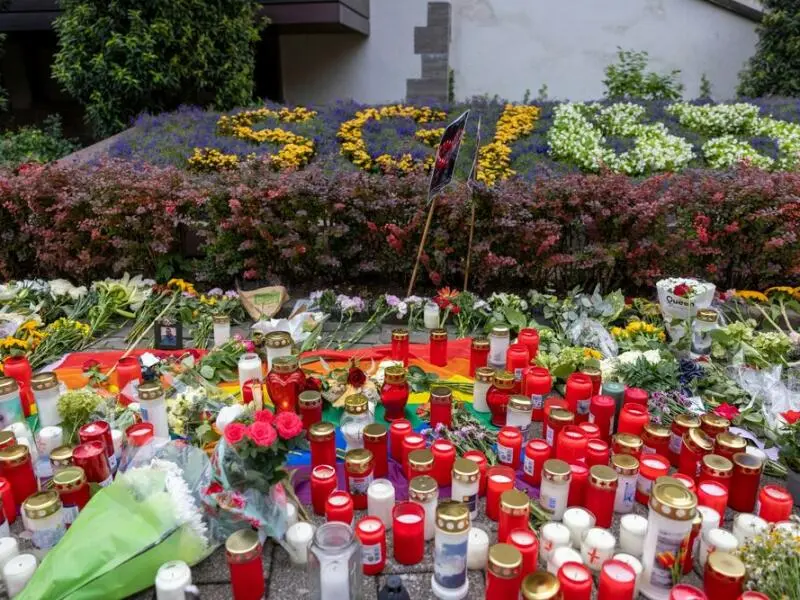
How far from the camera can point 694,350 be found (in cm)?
360

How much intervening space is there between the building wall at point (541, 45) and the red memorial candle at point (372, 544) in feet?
30.3

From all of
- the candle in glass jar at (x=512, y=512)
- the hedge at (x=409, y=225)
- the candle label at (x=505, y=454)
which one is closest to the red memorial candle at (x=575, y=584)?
the candle in glass jar at (x=512, y=512)

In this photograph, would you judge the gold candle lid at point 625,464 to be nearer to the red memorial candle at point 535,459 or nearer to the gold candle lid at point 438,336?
the red memorial candle at point 535,459

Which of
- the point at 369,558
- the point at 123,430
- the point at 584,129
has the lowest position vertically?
the point at 369,558

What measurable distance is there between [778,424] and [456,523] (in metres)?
1.85

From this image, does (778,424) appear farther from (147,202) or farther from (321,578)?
(147,202)

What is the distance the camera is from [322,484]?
2.20m

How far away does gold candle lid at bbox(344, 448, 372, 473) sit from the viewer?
7.13ft

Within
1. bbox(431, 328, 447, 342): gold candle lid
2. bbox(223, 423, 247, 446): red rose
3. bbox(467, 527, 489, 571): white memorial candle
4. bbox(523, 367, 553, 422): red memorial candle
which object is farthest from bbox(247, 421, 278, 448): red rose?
bbox(431, 328, 447, 342): gold candle lid

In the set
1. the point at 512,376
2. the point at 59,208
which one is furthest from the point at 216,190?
the point at 512,376

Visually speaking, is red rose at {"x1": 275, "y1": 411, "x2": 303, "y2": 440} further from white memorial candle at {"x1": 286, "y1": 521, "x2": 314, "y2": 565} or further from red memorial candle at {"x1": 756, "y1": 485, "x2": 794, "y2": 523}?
red memorial candle at {"x1": 756, "y1": 485, "x2": 794, "y2": 523}

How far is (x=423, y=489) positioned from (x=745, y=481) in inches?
48.6

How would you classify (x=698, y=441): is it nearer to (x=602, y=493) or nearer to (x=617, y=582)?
(x=602, y=493)

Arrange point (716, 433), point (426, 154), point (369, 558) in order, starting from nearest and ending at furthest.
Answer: point (369, 558) < point (716, 433) < point (426, 154)
